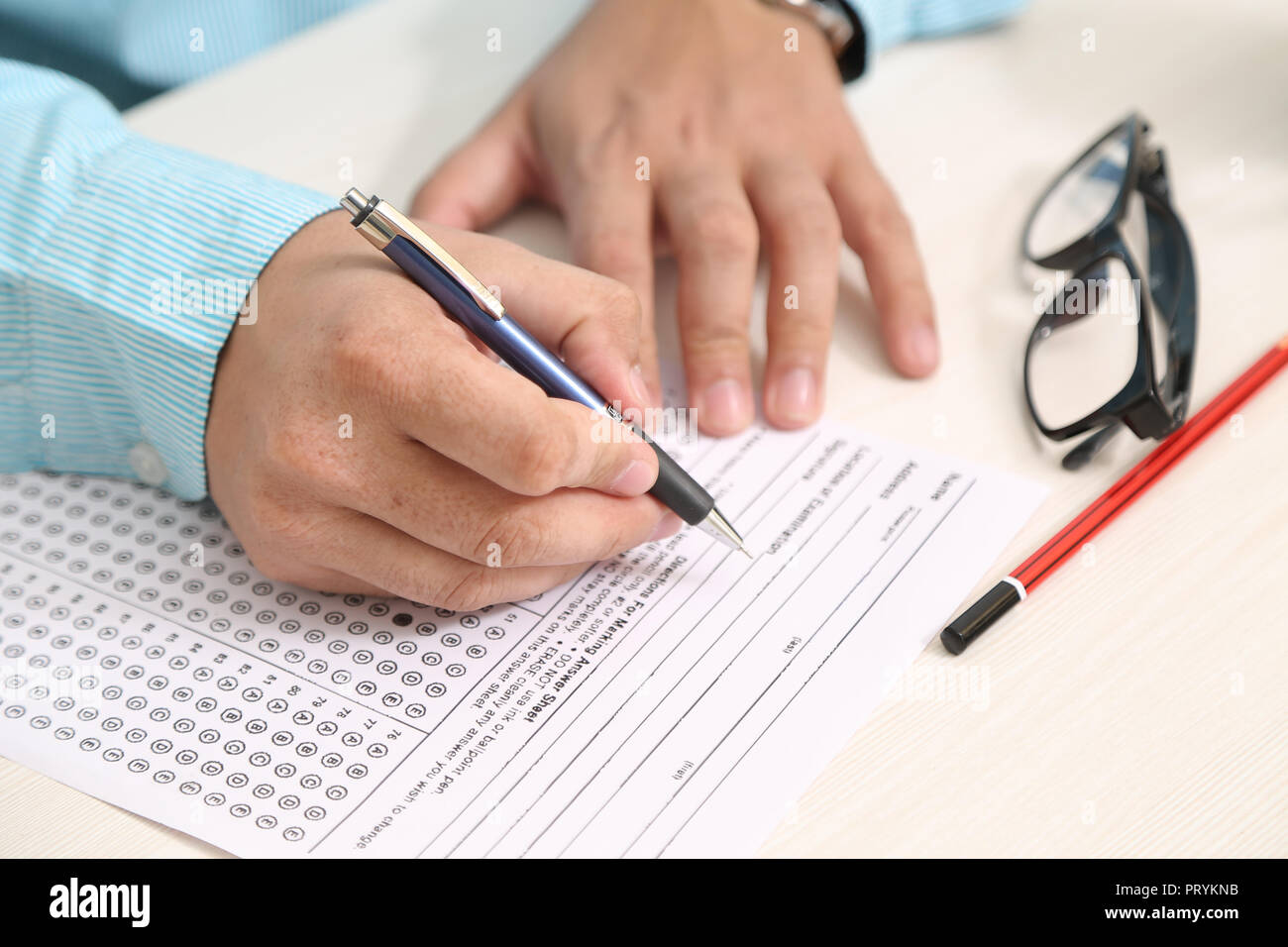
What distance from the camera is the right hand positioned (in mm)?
432

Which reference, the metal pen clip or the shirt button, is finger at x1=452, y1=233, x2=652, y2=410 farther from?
the shirt button

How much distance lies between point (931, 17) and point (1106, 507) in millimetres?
558

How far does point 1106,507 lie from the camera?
520 mm

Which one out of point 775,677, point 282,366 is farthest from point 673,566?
point 282,366

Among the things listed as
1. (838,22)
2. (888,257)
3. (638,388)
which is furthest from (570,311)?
(838,22)

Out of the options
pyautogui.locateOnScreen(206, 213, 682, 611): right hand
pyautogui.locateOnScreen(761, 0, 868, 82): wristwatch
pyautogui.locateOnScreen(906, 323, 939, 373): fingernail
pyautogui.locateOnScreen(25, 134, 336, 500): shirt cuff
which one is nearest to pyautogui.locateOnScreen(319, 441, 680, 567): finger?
pyautogui.locateOnScreen(206, 213, 682, 611): right hand

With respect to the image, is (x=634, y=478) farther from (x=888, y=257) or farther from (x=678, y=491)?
(x=888, y=257)

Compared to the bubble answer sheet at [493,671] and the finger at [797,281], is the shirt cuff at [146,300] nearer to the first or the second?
the bubble answer sheet at [493,671]

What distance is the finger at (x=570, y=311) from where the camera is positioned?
499 mm

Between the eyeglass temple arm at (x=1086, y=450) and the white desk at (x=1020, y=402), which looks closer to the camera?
the white desk at (x=1020, y=402)

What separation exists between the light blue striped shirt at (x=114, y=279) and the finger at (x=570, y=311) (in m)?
0.12

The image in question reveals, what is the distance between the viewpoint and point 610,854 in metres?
0.39

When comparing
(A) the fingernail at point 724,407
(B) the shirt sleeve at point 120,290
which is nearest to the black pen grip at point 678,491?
(A) the fingernail at point 724,407

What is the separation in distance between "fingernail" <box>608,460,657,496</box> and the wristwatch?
529mm
